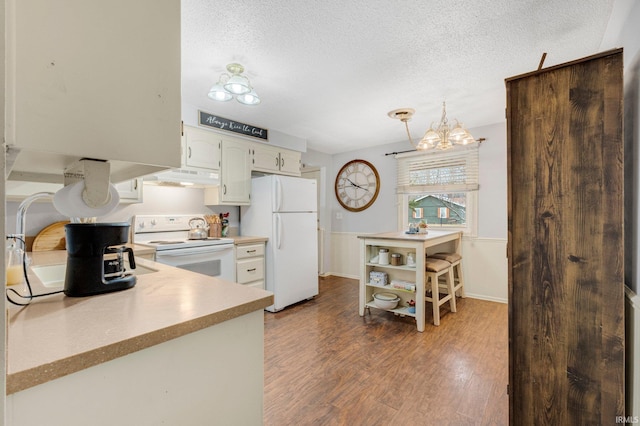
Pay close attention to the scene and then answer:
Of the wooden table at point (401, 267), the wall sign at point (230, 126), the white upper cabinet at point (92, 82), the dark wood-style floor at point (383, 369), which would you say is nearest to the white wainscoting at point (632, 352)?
the dark wood-style floor at point (383, 369)

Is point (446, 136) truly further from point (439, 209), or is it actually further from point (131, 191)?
point (131, 191)

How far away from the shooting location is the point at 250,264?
3152 mm

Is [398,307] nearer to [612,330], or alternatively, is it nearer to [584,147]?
[612,330]

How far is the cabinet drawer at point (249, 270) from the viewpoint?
120 inches

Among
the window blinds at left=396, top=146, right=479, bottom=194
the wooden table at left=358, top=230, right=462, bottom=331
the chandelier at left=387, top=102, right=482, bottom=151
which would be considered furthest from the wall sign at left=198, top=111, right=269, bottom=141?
the window blinds at left=396, top=146, right=479, bottom=194

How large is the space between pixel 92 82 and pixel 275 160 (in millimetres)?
3145

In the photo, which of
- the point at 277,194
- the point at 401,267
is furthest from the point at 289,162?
the point at 401,267

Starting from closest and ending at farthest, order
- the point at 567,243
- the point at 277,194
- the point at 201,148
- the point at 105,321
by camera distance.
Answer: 1. the point at 105,321
2. the point at 567,243
3. the point at 201,148
4. the point at 277,194

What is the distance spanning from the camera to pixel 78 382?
0.60 meters

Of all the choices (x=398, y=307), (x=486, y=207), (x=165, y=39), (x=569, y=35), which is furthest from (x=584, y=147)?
(x=486, y=207)

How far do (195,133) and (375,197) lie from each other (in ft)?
9.54

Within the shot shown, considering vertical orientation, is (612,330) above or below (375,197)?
below

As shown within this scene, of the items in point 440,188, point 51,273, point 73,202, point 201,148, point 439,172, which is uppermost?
point 201,148

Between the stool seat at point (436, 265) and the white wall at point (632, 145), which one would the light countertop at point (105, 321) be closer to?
the white wall at point (632, 145)
